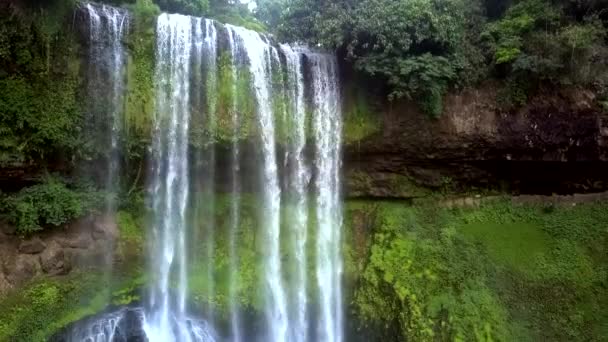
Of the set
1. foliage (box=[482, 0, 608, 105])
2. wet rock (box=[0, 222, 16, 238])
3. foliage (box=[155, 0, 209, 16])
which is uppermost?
foliage (box=[155, 0, 209, 16])

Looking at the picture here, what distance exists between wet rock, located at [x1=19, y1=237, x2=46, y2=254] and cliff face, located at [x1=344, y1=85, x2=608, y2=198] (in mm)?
7683

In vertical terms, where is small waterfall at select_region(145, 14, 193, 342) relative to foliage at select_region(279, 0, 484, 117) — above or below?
below

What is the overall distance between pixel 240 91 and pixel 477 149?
21.4 ft

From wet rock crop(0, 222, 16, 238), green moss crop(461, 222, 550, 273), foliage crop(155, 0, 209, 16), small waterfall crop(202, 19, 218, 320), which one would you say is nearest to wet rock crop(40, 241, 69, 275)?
wet rock crop(0, 222, 16, 238)

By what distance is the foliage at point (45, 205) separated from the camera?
1044cm

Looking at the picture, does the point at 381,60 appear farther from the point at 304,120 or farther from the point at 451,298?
the point at 451,298

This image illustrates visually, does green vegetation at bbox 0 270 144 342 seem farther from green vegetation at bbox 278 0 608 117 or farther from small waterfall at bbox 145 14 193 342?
green vegetation at bbox 278 0 608 117

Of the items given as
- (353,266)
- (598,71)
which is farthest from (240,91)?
(598,71)

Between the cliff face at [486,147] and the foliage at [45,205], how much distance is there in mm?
6796

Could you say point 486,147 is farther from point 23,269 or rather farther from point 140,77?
point 23,269

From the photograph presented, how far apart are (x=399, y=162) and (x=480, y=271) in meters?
3.61

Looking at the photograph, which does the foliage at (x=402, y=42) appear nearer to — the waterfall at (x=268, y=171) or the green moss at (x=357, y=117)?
the green moss at (x=357, y=117)

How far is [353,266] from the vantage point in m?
13.0

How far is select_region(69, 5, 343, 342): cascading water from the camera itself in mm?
11758
